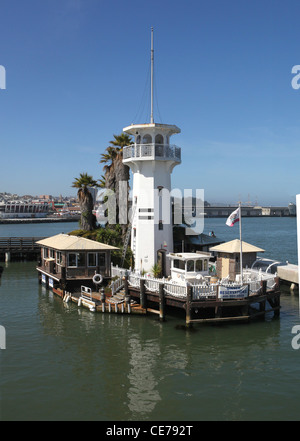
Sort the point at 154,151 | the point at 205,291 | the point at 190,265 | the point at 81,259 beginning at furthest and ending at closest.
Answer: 1. the point at 154,151
2. the point at 81,259
3. the point at 190,265
4. the point at 205,291

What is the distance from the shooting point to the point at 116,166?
44875 mm

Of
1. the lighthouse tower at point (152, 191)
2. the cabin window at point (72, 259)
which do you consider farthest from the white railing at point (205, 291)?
the cabin window at point (72, 259)

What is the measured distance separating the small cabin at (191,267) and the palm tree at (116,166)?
702 inches

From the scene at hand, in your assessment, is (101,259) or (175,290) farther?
(101,259)

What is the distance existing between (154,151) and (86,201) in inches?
636

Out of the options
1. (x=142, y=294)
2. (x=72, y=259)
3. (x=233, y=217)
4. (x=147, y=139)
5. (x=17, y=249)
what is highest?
(x=147, y=139)

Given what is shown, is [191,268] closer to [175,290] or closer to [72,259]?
[175,290]

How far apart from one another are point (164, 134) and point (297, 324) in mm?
16525

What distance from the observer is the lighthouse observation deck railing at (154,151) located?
31.5 meters

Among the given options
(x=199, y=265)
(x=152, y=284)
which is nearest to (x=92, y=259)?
(x=152, y=284)

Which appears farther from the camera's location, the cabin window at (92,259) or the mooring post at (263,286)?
the cabin window at (92,259)

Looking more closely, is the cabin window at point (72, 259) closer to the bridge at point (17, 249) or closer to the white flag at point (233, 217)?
the white flag at point (233, 217)

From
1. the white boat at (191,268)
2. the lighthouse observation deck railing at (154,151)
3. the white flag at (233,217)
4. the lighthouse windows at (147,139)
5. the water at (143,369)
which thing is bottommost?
the water at (143,369)

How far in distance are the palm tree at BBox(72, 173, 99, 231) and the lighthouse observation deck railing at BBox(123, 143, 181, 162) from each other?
43.2 feet
